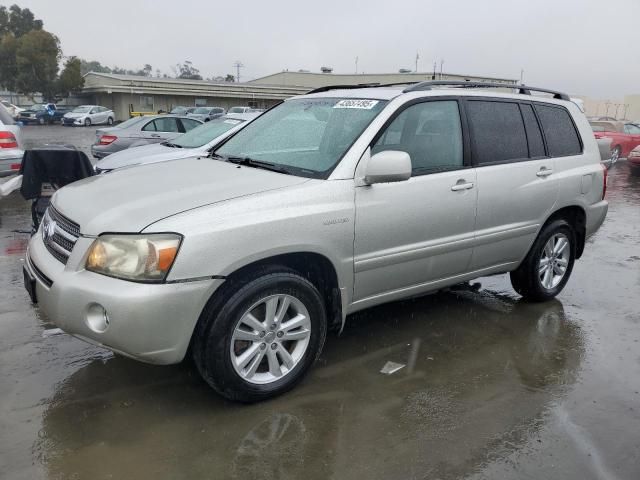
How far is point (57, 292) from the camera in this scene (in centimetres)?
298

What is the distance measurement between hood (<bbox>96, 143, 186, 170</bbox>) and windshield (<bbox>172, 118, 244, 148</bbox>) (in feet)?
1.04

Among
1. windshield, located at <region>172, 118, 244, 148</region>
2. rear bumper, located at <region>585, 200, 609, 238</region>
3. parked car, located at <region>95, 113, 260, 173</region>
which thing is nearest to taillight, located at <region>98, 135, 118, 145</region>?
parked car, located at <region>95, 113, 260, 173</region>

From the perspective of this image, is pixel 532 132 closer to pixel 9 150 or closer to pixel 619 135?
pixel 9 150

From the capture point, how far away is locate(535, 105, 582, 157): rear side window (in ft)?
16.3

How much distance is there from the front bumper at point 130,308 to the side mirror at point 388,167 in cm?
117

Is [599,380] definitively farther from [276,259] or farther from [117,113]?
[117,113]

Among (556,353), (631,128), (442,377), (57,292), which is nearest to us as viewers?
(57,292)

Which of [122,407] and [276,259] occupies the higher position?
[276,259]

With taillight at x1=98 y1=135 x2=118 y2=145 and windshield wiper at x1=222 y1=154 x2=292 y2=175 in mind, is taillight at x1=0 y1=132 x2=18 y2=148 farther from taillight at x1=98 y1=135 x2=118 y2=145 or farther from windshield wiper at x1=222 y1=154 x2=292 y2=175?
windshield wiper at x1=222 y1=154 x2=292 y2=175

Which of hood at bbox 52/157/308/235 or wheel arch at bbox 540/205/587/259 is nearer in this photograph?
hood at bbox 52/157/308/235

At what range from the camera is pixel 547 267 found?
16.9ft

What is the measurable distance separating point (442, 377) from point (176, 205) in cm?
206

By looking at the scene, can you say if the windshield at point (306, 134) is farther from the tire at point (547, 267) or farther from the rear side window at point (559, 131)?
the tire at point (547, 267)

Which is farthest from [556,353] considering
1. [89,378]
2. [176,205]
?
[89,378]
